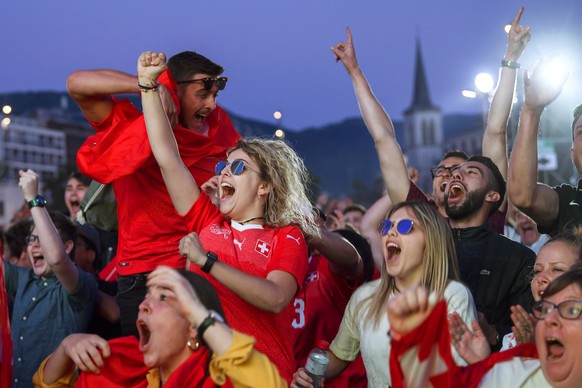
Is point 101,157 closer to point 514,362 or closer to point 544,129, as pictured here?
point 514,362

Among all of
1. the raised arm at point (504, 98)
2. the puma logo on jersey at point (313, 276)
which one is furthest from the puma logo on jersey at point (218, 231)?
the raised arm at point (504, 98)

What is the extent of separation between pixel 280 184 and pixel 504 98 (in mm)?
1847

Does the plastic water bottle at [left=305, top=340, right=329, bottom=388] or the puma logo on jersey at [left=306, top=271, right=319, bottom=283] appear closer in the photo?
the plastic water bottle at [left=305, top=340, right=329, bottom=388]

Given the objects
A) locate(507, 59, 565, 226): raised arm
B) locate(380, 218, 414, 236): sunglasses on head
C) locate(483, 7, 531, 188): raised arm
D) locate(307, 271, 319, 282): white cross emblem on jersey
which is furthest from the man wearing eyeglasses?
locate(483, 7, 531, 188): raised arm

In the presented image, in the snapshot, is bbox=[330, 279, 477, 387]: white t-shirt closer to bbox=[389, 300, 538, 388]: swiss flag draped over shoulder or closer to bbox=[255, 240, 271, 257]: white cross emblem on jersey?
bbox=[255, 240, 271, 257]: white cross emblem on jersey

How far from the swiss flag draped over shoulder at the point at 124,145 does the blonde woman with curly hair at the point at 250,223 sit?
22 cm

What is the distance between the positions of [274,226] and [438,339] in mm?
1483

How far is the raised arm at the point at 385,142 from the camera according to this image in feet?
17.7

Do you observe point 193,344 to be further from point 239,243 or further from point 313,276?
point 313,276

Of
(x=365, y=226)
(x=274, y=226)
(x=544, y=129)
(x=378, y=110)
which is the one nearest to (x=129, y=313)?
(x=274, y=226)

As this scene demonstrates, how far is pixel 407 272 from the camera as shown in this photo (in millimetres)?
4430

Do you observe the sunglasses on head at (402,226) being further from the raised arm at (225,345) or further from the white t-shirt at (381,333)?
the raised arm at (225,345)

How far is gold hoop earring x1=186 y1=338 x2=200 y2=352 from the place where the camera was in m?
3.79

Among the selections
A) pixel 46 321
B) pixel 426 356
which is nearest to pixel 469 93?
pixel 46 321
